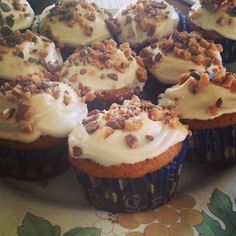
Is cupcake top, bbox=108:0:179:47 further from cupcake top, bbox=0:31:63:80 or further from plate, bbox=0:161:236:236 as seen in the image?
plate, bbox=0:161:236:236

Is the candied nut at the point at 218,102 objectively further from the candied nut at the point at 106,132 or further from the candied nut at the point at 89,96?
the candied nut at the point at 89,96

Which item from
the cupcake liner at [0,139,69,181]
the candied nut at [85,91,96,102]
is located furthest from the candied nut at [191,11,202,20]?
the cupcake liner at [0,139,69,181]

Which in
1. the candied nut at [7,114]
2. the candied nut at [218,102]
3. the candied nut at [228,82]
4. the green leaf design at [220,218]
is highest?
the candied nut at [228,82]

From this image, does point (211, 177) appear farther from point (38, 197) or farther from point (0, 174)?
point (0, 174)

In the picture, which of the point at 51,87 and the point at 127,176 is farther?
the point at 51,87

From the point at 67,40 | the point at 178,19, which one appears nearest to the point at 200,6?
the point at 178,19

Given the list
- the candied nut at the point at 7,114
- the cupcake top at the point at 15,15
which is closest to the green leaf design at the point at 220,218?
the candied nut at the point at 7,114
